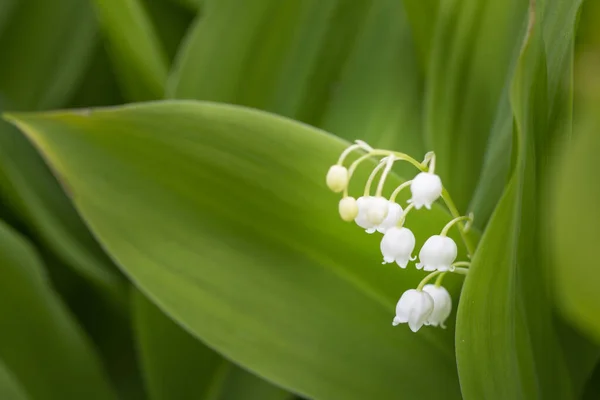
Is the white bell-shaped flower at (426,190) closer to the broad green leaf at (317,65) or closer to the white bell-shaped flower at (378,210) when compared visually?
the white bell-shaped flower at (378,210)

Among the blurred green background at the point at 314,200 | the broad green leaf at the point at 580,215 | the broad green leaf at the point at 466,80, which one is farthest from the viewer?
the broad green leaf at the point at 466,80

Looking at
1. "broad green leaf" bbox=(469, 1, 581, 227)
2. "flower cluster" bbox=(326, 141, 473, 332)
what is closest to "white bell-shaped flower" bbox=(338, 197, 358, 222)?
"flower cluster" bbox=(326, 141, 473, 332)

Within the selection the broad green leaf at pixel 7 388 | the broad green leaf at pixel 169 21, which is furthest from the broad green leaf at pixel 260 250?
the broad green leaf at pixel 169 21

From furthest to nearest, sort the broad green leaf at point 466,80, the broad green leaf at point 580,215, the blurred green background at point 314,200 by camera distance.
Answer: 1. the broad green leaf at point 466,80
2. the blurred green background at point 314,200
3. the broad green leaf at point 580,215

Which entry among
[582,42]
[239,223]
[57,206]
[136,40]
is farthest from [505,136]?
[57,206]

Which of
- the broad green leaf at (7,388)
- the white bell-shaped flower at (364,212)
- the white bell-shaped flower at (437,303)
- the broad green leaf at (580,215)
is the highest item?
the broad green leaf at (580,215)

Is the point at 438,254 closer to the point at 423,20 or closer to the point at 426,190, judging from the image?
the point at 426,190

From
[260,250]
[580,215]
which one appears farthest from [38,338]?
[580,215]
